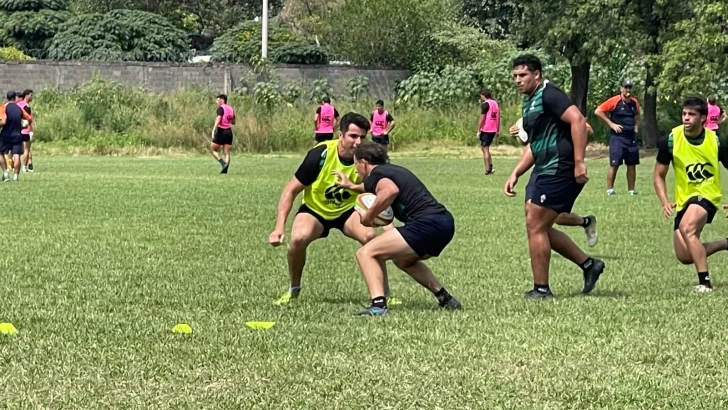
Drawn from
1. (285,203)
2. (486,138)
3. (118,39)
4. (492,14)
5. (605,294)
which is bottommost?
(486,138)

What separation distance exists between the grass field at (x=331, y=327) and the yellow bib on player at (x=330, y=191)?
28.0 inches

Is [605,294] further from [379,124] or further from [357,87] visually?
[357,87]

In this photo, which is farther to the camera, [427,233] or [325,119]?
[325,119]

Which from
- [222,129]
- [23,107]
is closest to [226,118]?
[222,129]

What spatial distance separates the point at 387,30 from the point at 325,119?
2109cm

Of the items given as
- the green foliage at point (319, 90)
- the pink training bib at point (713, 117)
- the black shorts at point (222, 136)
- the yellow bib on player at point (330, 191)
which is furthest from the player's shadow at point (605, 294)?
the green foliage at point (319, 90)

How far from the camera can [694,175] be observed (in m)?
9.70

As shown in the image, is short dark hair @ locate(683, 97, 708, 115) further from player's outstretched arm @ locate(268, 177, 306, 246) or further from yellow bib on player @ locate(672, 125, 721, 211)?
player's outstretched arm @ locate(268, 177, 306, 246)

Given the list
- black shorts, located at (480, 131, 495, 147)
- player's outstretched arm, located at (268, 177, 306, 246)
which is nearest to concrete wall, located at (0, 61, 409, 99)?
black shorts, located at (480, 131, 495, 147)

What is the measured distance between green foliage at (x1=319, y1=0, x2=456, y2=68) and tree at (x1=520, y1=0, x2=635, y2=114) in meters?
10.0

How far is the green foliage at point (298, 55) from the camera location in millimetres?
48375

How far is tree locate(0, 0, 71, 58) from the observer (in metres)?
54.8

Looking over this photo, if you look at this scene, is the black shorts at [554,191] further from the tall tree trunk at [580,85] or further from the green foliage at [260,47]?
the green foliage at [260,47]

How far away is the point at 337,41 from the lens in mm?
53250
